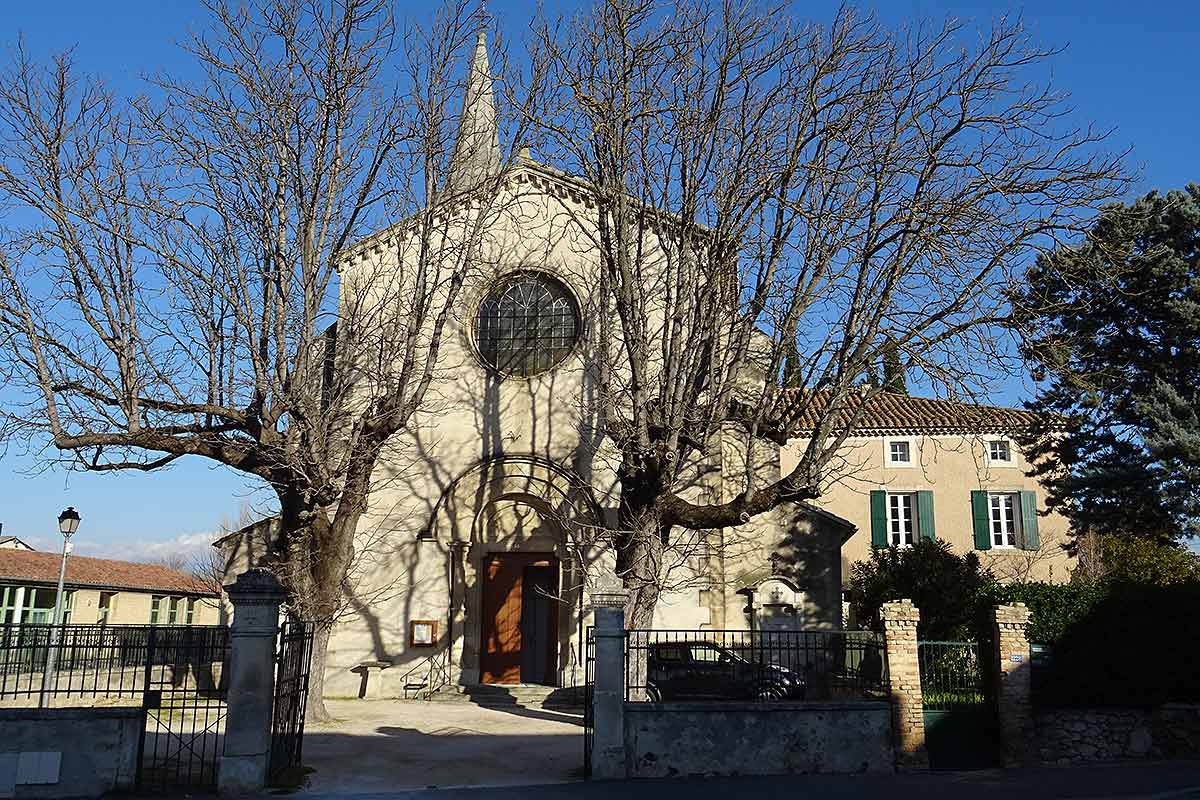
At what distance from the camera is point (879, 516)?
1182 inches

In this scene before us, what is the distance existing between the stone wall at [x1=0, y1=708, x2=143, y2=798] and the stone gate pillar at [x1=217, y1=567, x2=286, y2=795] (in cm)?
102

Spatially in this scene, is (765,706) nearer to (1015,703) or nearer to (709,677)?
(709,677)

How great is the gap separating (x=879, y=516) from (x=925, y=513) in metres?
1.41

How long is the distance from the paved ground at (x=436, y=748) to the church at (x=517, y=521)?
1.73 metres

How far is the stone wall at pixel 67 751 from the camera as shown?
372 inches

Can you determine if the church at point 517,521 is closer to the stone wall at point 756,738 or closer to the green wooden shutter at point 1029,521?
the stone wall at point 756,738

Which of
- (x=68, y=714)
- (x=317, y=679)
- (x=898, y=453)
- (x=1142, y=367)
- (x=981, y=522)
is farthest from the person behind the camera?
(x=898, y=453)

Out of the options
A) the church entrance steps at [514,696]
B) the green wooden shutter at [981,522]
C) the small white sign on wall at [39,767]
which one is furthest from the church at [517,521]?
the green wooden shutter at [981,522]

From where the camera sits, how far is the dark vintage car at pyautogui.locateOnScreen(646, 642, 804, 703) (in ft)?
42.6

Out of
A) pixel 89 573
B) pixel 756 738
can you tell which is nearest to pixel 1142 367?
pixel 756 738

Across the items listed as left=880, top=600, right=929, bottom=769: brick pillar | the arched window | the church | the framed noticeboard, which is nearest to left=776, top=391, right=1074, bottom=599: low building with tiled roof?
the church

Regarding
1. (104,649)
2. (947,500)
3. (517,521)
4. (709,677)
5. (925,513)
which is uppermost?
(947,500)

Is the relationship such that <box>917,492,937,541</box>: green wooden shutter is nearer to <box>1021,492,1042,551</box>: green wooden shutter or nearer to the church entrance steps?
<box>1021,492,1042,551</box>: green wooden shutter

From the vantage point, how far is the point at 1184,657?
11.9 m
